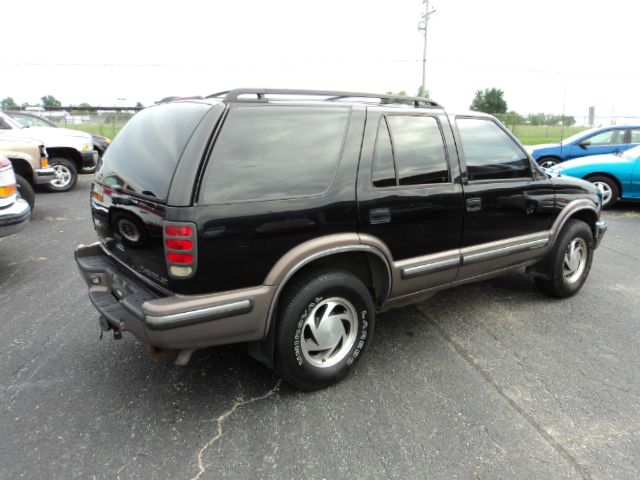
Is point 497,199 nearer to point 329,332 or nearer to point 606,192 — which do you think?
point 329,332

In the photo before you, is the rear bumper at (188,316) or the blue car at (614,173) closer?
the rear bumper at (188,316)

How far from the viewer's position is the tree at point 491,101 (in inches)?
2452

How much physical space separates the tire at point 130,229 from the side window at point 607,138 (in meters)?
11.5

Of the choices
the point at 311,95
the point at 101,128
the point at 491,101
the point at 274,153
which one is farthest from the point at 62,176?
the point at 491,101

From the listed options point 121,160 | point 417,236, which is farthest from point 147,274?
point 417,236

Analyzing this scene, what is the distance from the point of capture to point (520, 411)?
107 inches

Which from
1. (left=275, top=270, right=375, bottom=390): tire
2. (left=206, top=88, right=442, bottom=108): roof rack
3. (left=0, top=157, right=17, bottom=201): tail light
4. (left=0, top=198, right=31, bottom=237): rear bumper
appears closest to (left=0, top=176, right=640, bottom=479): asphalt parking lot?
(left=275, top=270, right=375, bottom=390): tire

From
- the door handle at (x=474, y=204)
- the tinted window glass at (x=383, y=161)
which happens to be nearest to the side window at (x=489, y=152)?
the door handle at (x=474, y=204)

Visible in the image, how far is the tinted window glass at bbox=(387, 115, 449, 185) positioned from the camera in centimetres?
310

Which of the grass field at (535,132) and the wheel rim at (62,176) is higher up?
the grass field at (535,132)

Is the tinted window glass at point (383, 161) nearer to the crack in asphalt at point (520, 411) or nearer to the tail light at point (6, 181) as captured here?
the crack in asphalt at point (520, 411)

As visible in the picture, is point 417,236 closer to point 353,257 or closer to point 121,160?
point 353,257

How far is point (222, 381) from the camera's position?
3.01m

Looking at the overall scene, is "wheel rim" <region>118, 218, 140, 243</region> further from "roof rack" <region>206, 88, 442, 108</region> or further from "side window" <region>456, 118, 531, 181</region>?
"side window" <region>456, 118, 531, 181</region>
